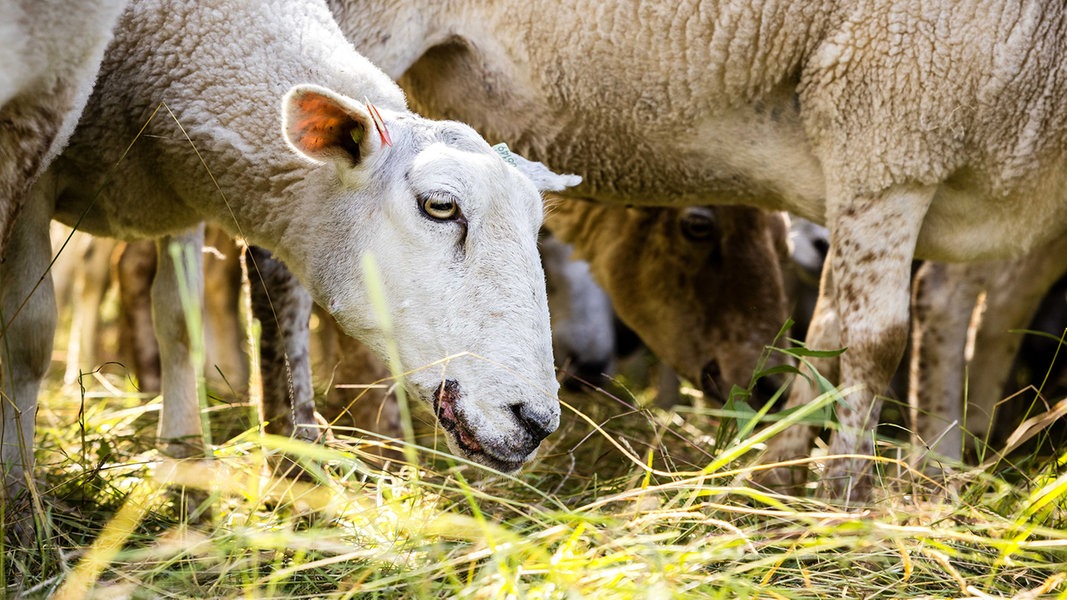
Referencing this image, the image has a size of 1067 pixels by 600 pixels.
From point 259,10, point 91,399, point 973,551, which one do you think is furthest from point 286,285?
point 973,551

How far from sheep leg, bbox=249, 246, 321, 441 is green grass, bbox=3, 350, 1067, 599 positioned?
0.62 meters

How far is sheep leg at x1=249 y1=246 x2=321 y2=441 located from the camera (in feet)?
12.8

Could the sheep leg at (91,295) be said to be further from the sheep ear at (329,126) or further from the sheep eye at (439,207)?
the sheep eye at (439,207)

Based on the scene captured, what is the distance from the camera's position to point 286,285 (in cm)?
392

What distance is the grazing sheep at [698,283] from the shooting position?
16.2ft

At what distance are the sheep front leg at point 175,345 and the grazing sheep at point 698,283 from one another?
1.67 m

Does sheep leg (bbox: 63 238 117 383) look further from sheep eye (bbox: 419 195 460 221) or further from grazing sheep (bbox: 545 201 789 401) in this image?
sheep eye (bbox: 419 195 460 221)

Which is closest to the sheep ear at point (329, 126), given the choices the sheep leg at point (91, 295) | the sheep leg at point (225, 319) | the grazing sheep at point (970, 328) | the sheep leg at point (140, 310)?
the grazing sheep at point (970, 328)

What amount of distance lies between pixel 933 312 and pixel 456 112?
2.22m

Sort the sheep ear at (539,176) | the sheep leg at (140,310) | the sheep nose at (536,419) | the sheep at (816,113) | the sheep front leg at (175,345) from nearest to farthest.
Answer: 1. the sheep nose at (536,419)
2. the sheep ear at (539,176)
3. the sheep at (816,113)
4. the sheep front leg at (175,345)
5. the sheep leg at (140,310)

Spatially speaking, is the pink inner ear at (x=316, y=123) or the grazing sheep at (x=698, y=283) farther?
the grazing sheep at (x=698, y=283)

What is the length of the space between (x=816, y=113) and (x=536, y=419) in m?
1.62

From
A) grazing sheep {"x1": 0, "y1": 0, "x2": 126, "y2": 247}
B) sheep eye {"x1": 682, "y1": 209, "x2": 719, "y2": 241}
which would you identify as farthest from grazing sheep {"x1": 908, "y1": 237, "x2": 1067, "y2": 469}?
grazing sheep {"x1": 0, "y1": 0, "x2": 126, "y2": 247}

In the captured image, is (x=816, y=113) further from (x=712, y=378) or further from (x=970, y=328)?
(x=970, y=328)
